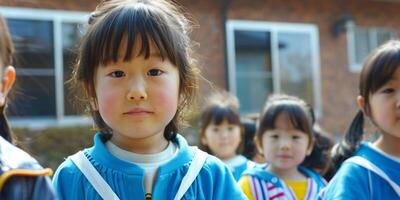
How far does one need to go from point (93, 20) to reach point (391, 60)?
1171 millimetres

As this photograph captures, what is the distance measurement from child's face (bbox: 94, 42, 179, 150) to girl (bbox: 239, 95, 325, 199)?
1211 millimetres

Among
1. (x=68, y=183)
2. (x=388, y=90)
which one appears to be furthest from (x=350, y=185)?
(x=68, y=183)

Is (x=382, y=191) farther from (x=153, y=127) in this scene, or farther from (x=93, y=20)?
(x=93, y=20)

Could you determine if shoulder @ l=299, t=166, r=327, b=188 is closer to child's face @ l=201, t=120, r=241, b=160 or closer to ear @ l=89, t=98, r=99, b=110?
child's face @ l=201, t=120, r=241, b=160

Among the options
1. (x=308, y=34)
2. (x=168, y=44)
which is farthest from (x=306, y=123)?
(x=308, y=34)

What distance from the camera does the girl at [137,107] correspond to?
149 cm

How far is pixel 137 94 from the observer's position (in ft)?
4.78

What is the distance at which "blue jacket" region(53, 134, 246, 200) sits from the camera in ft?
5.02

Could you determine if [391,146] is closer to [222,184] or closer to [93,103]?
[222,184]

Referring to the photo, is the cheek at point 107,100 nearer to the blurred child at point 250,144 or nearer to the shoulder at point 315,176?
the shoulder at point 315,176

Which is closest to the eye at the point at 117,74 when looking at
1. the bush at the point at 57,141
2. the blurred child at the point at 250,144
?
the blurred child at the point at 250,144

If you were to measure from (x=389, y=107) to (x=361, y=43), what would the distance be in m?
8.88

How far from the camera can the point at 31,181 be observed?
1157 millimetres

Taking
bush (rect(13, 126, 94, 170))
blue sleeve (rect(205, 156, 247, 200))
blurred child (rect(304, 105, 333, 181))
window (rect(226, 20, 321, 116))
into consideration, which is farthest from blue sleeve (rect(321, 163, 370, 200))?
window (rect(226, 20, 321, 116))
